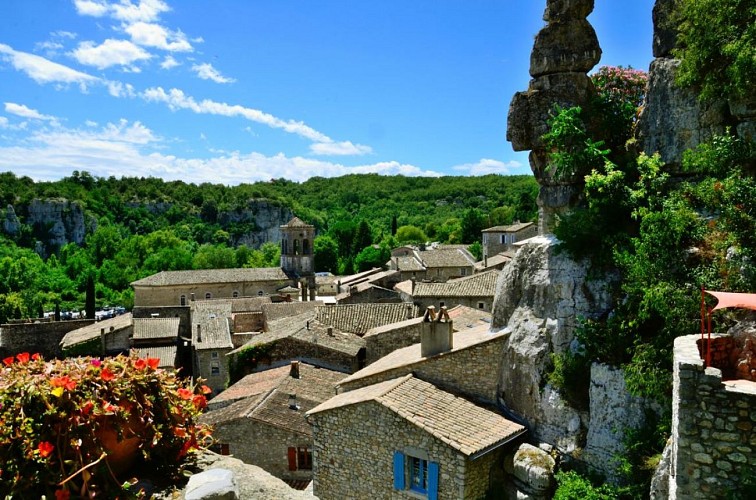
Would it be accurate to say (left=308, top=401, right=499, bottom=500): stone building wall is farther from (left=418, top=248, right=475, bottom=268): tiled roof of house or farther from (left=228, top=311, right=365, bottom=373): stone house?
(left=418, top=248, right=475, bottom=268): tiled roof of house

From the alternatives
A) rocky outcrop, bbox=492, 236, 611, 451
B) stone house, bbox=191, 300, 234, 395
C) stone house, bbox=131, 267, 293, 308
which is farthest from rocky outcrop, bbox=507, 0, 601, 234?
stone house, bbox=131, 267, 293, 308

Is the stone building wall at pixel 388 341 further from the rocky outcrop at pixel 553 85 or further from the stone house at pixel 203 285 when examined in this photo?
the stone house at pixel 203 285

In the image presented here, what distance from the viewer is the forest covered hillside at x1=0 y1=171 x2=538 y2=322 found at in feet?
279

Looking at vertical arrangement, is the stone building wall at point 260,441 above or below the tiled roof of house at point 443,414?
below

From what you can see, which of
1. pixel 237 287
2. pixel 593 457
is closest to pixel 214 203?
pixel 237 287

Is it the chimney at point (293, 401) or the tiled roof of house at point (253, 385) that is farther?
the tiled roof of house at point (253, 385)

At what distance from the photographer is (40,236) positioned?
111 meters

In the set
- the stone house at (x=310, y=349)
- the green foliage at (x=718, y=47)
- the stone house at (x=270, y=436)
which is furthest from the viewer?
the stone house at (x=310, y=349)

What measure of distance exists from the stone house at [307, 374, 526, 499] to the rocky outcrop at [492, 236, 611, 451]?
29.6 inches

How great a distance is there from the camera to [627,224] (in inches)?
524

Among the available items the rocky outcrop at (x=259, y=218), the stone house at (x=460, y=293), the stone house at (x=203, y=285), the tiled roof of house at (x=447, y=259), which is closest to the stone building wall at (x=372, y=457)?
the stone house at (x=460, y=293)

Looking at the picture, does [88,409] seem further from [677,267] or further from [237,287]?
[237,287]

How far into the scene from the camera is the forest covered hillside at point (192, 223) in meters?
85.1

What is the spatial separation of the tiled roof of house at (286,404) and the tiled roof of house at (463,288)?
51.6 ft
